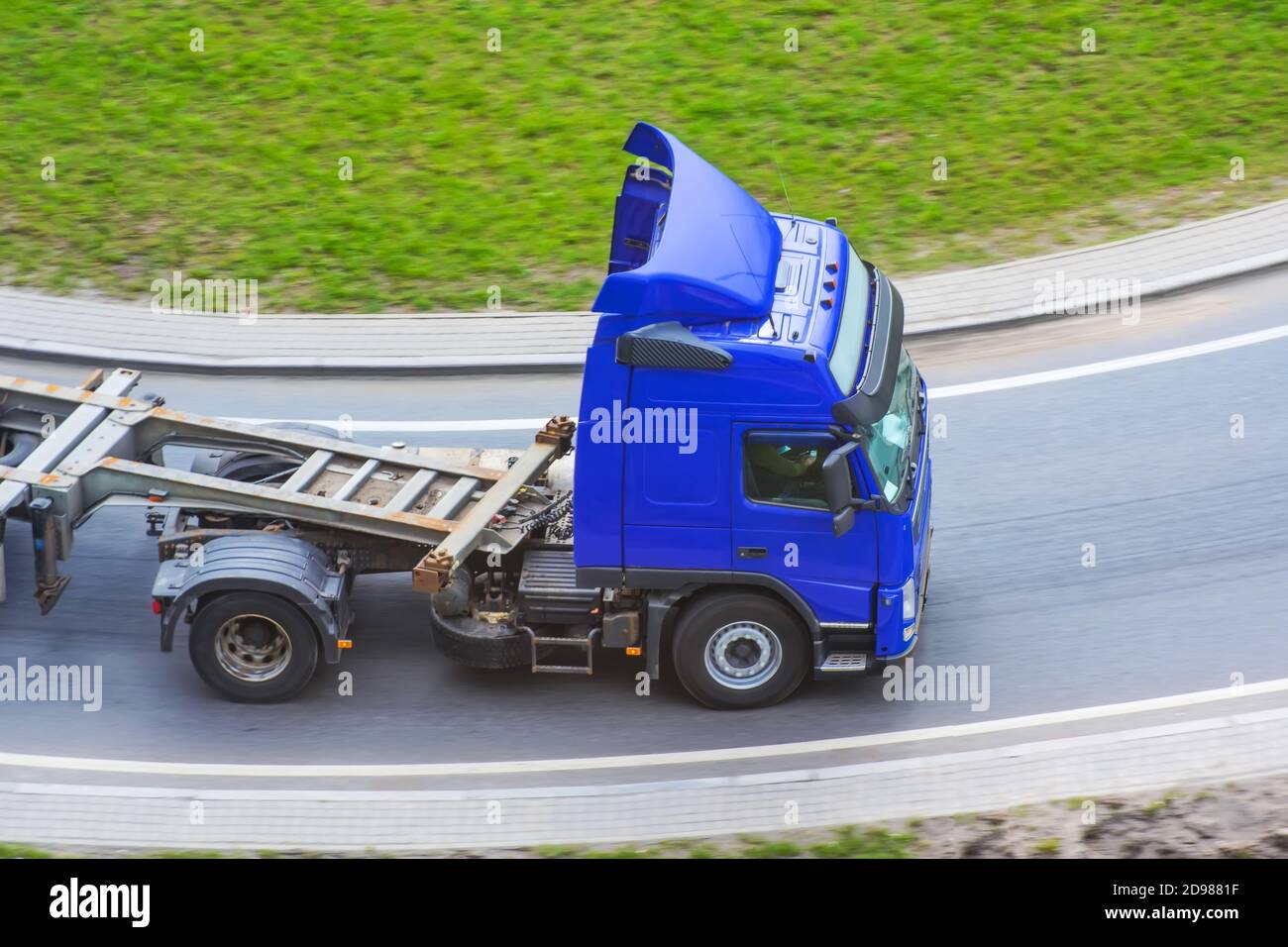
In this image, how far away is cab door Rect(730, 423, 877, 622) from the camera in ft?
35.1

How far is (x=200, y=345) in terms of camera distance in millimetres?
16438

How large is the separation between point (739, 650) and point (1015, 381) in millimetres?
5390

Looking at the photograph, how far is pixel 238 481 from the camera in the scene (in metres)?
12.0

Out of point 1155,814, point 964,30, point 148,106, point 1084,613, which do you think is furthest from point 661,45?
point 1155,814

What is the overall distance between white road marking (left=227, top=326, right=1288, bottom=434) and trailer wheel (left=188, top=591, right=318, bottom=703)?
3624mm

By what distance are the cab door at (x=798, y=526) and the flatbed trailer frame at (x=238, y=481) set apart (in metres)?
1.75

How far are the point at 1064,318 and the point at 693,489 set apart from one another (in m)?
7.14

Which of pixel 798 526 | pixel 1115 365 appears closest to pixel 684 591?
pixel 798 526

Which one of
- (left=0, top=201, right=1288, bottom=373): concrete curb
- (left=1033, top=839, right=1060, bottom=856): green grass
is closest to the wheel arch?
(left=1033, top=839, right=1060, bottom=856): green grass

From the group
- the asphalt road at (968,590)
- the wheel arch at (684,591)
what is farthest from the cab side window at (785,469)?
the asphalt road at (968,590)

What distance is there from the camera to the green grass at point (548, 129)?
17828 mm

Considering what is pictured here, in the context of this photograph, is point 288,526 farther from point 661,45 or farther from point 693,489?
point 661,45

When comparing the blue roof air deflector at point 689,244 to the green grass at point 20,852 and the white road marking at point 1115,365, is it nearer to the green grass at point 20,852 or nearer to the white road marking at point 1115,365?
the white road marking at point 1115,365

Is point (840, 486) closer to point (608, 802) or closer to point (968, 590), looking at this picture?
point (608, 802)
